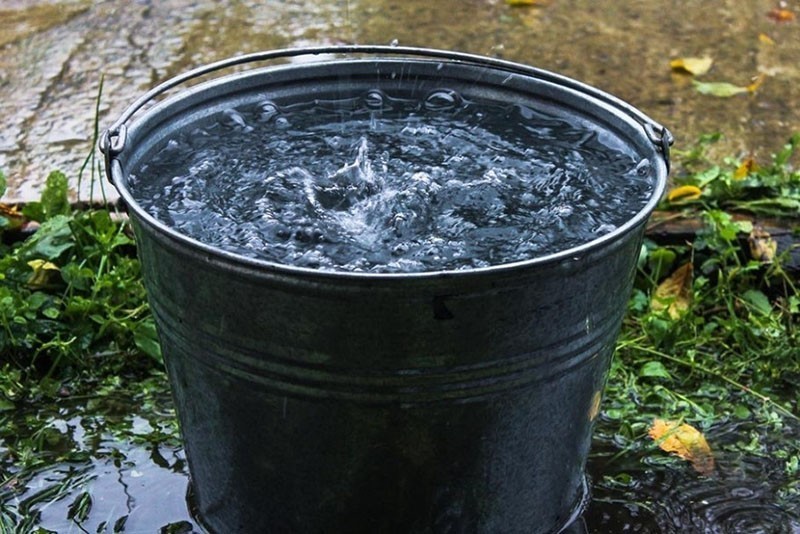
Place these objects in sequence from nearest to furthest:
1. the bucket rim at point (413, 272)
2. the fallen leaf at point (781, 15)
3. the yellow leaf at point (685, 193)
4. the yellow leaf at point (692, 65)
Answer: the bucket rim at point (413, 272) → the yellow leaf at point (685, 193) → the yellow leaf at point (692, 65) → the fallen leaf at point (781, 15)

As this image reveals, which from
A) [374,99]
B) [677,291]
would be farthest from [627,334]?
[374,99]

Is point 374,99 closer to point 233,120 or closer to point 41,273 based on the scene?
point 233,120

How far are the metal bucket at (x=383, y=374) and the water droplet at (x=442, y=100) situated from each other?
35cm

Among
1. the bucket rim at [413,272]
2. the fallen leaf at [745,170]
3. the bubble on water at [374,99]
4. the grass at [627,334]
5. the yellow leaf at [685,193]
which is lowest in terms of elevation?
the grass at [627,334]

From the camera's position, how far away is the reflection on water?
2.50m

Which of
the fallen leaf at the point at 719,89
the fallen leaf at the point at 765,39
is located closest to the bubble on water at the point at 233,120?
the fallen leaf at the point at 719,89

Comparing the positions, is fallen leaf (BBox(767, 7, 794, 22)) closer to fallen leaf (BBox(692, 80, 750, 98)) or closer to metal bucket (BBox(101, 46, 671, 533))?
Result: fallen leaf (BBox(692, 80, 750, 98))

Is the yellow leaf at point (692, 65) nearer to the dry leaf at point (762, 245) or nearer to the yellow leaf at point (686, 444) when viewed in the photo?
the dry leaf at point (762, 245)

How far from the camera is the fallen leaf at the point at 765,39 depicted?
16.4ft

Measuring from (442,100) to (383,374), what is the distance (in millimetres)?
971

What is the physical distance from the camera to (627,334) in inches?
128

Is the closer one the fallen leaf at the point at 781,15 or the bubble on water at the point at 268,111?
the bubble on water at the point at 268,111

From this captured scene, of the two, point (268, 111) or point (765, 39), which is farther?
point (765, 39)

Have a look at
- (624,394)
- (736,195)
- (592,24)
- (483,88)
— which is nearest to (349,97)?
(483,88)
